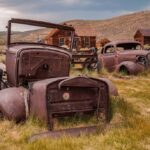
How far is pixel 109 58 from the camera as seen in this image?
15.1m

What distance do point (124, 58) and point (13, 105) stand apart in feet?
28.7

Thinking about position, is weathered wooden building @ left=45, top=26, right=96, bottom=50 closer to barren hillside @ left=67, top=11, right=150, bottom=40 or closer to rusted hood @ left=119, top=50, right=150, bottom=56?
rusted hood @ left=119, top=50, right=150, bottom=56

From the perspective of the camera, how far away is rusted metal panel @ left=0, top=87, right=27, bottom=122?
242 inches

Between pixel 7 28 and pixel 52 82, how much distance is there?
2.45 metres

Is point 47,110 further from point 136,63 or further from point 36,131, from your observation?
point 136,63

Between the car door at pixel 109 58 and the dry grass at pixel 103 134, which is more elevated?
the car door at pixel 109 58

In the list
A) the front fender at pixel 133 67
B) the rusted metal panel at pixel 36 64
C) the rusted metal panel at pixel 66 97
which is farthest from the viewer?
the front fender at pixel 133 67

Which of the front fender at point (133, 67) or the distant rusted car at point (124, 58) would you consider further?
the distant rusted car at point (124, 58)

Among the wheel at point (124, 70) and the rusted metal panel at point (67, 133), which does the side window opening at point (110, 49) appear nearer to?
the wheel at point (124, 70)

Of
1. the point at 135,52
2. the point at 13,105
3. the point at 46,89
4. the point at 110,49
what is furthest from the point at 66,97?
the point at 110,49

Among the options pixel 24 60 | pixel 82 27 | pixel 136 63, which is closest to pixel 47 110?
pixel 24 60

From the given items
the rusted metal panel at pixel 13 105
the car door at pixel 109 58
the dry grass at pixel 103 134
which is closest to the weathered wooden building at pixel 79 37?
the car door at pixel 109 58

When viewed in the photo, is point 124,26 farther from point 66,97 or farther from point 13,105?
point 66,97

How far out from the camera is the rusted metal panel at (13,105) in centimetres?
615
